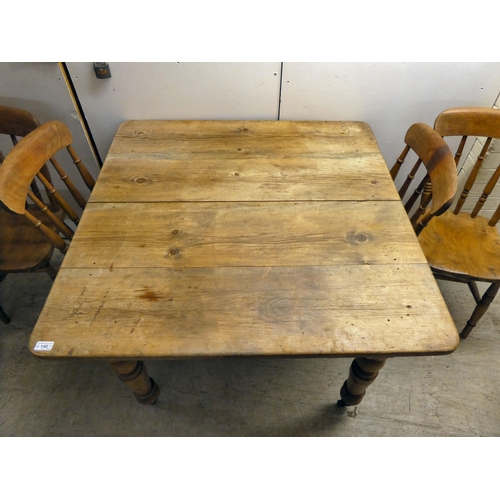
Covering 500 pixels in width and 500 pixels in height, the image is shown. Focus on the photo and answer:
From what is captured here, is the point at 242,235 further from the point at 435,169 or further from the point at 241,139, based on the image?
the point at 435,169

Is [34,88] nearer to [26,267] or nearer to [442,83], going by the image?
[26,267]

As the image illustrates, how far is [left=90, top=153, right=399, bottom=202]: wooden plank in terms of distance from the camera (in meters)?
1.17

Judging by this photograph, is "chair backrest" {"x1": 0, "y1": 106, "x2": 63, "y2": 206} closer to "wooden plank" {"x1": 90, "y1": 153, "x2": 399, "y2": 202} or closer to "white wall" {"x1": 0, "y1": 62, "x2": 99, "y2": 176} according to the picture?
"white wall" {"x1": 0, "y1": 62, "x2": 99, "y2": 176}

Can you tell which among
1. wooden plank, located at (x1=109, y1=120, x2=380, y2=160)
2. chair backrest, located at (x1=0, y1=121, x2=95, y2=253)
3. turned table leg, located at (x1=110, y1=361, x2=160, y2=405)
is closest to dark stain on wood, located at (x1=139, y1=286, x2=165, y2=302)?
turned table leg, located at (x1=110, y1=361, x2=160, y2=405)

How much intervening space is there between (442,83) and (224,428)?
1.61m

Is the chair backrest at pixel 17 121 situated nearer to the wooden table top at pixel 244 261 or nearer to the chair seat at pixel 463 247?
the wooden table top at pixel 244 261

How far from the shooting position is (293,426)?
140 cm

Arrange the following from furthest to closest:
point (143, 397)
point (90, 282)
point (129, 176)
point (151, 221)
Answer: point (143, 397) → point (129, 176) → point (151, 221) → point (90, 282)

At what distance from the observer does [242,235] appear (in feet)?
3.49

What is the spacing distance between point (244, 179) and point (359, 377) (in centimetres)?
75

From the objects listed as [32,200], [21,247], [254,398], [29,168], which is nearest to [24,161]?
[29,168]

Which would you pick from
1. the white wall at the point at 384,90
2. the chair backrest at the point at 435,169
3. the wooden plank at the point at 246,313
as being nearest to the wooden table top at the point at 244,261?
the wooden plank at the point at 246,313
